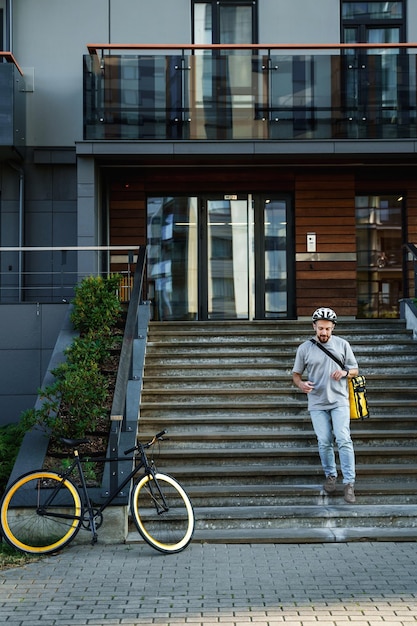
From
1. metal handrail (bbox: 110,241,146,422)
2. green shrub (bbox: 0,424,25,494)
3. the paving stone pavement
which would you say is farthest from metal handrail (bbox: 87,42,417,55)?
the paving stone pavement

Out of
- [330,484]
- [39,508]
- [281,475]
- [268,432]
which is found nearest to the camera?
[39,508]

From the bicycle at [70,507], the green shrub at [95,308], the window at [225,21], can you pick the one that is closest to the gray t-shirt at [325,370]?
the bicycle at [70,507]

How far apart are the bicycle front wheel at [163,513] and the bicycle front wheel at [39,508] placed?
0.59 m

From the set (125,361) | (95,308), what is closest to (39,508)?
(125,361)

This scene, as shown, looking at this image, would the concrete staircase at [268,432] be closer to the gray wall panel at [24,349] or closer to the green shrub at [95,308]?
the green shrub at [95,308]

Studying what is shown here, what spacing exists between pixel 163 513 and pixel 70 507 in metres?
0.86

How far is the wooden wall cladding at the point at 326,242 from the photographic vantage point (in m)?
14.9

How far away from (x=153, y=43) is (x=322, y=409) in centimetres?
897

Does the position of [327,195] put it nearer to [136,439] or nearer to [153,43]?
[153,43]

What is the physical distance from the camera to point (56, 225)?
48.9 feet

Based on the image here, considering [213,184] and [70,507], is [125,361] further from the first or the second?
[213,184]

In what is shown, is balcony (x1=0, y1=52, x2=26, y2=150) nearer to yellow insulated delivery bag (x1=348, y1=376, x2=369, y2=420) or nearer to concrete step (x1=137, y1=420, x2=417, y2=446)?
concrete step (x1=137, y1=420, x2=417, y2=446)

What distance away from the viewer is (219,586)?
249 inches

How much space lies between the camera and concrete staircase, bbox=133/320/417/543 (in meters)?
7.96
